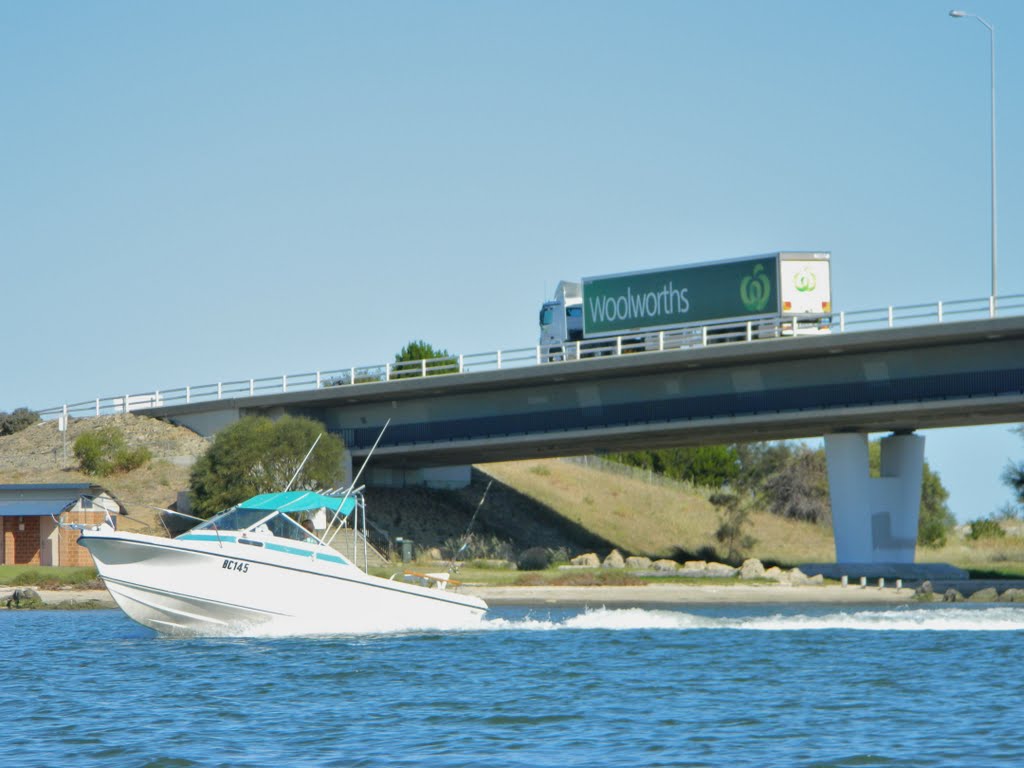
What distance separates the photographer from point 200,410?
74.6 m

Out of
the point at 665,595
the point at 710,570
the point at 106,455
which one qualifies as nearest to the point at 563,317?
the point at 710,570

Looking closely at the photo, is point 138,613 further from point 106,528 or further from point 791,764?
point 791,764

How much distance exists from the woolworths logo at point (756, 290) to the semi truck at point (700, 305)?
1.6 inches

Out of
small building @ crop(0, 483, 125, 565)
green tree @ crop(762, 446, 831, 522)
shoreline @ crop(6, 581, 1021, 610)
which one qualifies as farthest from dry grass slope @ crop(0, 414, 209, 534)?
green tree @ crop(762, 446, 831, 522)

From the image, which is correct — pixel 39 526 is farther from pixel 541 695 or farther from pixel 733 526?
pixel 541 695

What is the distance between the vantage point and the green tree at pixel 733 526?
245 ft

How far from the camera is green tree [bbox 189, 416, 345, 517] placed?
193 ft

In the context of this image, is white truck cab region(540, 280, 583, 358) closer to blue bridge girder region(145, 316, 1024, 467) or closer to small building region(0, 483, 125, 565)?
blue bridge girder region(145, 316, 1024, 467)

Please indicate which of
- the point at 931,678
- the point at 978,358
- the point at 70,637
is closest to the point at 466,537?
the point at 978,358

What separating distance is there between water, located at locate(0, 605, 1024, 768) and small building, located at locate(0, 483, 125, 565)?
25444 millimetres

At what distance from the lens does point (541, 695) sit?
A: 77.0ft

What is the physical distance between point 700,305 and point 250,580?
A: 33589mm

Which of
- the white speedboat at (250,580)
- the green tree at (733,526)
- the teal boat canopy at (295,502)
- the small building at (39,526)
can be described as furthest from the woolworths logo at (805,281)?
the white speedboat at (250,580)

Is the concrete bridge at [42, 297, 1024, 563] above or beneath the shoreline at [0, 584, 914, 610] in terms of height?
above
